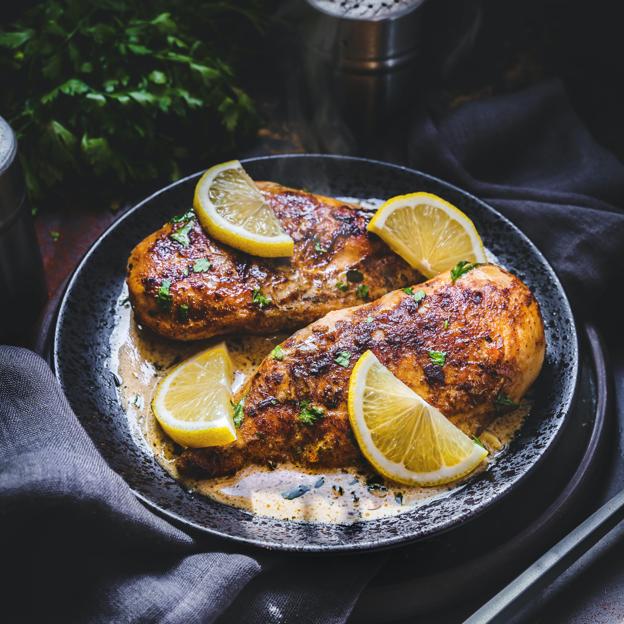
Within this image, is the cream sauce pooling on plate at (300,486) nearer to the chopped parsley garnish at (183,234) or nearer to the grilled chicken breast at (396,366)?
the grilled chicken breast at (396,366)

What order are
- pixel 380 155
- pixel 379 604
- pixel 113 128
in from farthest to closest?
pixel 380 155 < pixel 113 128 < pixel 379 604

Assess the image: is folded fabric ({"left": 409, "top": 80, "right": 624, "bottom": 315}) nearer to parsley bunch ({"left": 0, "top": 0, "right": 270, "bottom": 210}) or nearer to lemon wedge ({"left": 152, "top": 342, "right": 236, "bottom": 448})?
parsley bunch ({"left": 0, "top": 0, "right": 270, "bottom": 210})

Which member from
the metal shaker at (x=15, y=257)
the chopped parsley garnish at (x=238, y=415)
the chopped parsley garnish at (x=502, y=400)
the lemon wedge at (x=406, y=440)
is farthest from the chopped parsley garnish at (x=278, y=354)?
the metal shaker at (x=15, y=257)

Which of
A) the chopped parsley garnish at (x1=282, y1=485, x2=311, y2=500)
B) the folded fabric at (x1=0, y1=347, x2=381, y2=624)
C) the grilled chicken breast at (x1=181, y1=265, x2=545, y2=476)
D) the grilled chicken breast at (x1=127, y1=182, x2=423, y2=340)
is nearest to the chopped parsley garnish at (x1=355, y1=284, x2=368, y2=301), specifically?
the grilled chicken breast at (x1=127, y1=182, x2=423, y2=340)

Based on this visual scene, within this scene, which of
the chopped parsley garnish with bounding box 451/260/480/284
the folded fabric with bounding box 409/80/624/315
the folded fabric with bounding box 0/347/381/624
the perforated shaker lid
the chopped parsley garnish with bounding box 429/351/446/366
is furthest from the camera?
the perforated shaker lid

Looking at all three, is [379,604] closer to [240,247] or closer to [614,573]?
[614,573]

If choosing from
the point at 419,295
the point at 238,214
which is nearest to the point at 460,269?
the point at 419,295

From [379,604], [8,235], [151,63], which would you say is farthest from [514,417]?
[151,63]
